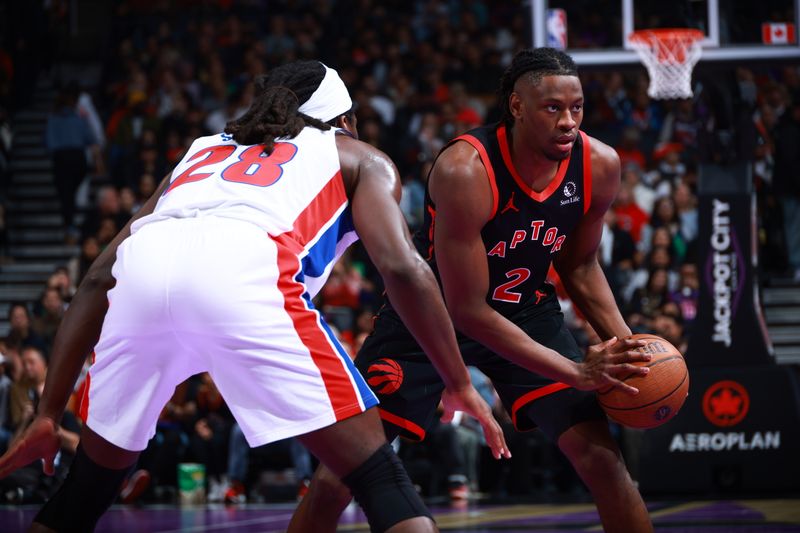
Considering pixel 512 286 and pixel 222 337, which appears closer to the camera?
pixel 222 337

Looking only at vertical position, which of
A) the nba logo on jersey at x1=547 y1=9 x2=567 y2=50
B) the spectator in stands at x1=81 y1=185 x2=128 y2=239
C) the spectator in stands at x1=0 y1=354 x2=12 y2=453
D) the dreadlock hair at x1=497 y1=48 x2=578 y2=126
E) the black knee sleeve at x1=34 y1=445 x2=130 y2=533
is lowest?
the spectator in stands at x1=0 y1=354 x2=12 y2=453

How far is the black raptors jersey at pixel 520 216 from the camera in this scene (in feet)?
15.1

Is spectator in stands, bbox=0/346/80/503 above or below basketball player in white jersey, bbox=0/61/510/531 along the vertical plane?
below

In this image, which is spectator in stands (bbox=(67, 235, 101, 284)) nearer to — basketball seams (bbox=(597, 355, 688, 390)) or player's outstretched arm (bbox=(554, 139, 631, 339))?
player's outstretched arm (bbox=(554, 139, 631, 339))

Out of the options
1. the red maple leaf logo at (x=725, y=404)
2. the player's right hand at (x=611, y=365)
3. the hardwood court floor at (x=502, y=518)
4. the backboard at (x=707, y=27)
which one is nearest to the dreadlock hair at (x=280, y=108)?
the player's right hand at (x=611, y=365)

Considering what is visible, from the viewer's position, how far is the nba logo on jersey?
30.4 ft

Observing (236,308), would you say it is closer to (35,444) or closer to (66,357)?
(66,357)

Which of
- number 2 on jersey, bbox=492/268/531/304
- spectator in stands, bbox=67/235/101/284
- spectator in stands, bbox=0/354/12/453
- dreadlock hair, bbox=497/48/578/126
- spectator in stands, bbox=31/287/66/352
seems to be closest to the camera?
dreadlock hair, bbox=497/48/578/126

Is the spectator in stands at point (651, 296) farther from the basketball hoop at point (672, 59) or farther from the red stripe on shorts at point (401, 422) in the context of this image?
the red stripe on shorts at point (401, 422)

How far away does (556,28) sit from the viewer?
9352 mm

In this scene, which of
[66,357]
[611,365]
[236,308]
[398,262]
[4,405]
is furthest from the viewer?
[4,405]

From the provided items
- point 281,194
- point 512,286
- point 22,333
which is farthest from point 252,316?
point 22,333

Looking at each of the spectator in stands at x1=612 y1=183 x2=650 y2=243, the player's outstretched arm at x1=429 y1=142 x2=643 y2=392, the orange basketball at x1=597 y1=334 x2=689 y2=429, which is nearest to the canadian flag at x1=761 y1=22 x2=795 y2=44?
the spectator in stands at x1=612 y1=183 x2=650 y2=243

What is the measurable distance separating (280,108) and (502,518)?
4.97 meters
